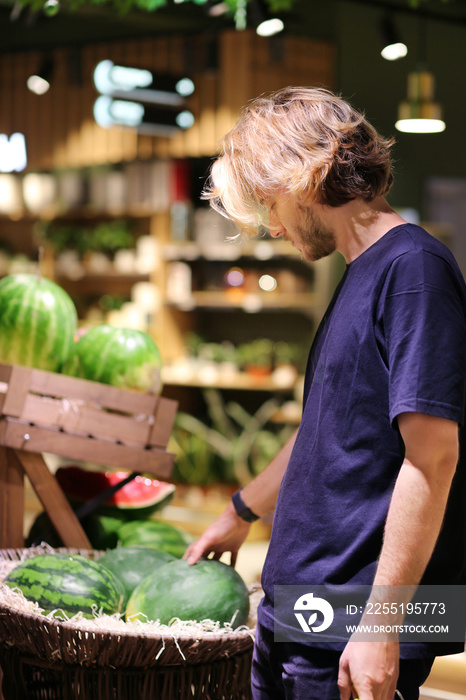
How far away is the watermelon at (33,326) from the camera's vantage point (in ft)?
7.09

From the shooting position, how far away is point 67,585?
5.70 ft

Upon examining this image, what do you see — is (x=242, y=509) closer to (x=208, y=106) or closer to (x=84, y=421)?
(x=84, y=421)

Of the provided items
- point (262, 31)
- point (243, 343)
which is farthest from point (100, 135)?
point (262, 31)

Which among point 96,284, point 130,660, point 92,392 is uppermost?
point 96,284

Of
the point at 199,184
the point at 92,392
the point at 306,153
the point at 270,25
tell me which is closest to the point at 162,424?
the point at 92,392

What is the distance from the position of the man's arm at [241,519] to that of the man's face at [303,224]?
458mm

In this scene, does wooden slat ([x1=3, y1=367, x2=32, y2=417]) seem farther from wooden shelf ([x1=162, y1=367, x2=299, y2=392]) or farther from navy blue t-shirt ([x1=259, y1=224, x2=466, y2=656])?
wooden shelf ([x1=162, y1=367, x2=299, y2=392])

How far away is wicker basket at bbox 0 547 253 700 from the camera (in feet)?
5.09

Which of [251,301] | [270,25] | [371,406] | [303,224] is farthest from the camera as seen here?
[251,301]

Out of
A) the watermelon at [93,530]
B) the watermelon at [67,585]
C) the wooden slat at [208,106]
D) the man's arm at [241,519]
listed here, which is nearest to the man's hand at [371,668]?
the man's arm at [241,519]

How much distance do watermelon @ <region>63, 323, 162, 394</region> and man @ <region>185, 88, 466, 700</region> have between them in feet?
2.59

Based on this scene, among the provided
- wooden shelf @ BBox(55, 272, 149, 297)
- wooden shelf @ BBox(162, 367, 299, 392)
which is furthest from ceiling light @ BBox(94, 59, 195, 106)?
wooden shelf @ BBox(162, 367, 299, 392)

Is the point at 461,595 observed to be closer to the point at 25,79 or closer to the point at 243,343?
the point at 243,343

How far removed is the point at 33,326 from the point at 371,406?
1161 mm
